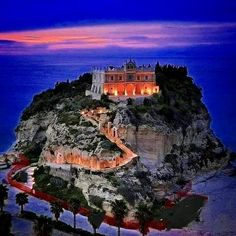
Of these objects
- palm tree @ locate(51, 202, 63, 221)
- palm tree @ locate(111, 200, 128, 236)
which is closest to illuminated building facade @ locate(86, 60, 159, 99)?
palm tree @ locate(111, 200, 128, 236)

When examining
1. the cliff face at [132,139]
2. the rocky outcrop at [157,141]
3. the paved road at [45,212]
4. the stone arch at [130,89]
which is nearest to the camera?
the paved road at [45,212]

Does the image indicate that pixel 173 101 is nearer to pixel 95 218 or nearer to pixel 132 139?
pixel 132 139

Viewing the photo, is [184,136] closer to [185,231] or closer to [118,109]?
[118,109]

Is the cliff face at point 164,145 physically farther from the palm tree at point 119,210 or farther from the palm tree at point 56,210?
the palm tree at point 56,210

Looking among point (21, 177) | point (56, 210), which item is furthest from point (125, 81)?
point (56, 210)

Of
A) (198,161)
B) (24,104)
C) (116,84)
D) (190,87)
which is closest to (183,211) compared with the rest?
(198,161)

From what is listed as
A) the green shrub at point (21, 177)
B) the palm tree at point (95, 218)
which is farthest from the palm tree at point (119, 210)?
the green shrub at point (21, 177)

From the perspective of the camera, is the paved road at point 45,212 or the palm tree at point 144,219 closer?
the palm tree at point 144,219
